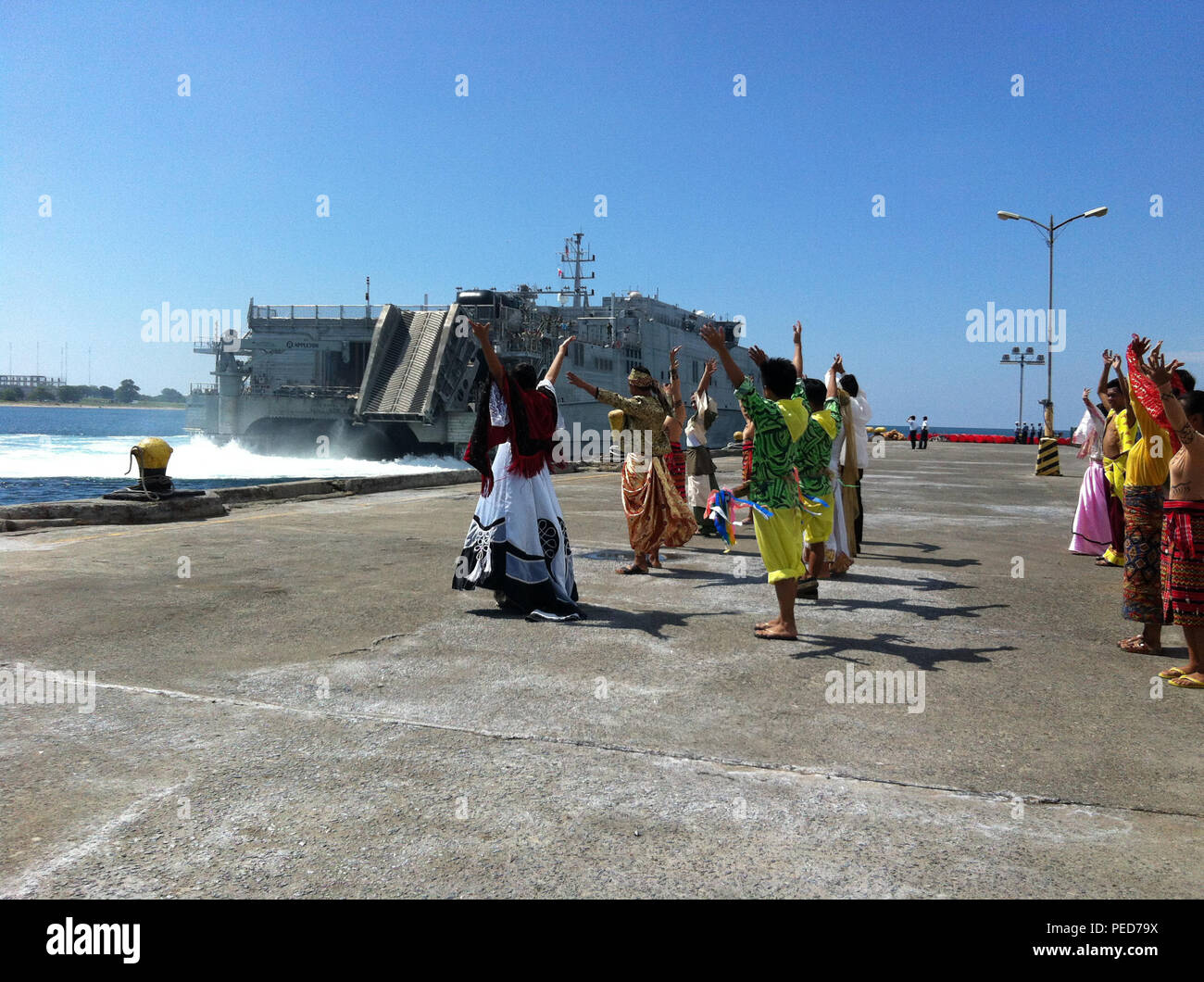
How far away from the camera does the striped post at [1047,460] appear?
2448 cm

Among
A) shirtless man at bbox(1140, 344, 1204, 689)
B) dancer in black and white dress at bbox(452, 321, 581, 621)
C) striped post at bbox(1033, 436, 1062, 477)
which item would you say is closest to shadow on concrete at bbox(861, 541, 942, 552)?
dancer in black and white dress at bbox(452, 321, 581, 621)

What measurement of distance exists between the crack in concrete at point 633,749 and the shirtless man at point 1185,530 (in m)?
1.84

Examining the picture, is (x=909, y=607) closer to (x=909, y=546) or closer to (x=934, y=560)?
(x=934, y=560)

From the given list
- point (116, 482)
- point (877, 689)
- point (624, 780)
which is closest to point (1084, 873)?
point (624, 780)

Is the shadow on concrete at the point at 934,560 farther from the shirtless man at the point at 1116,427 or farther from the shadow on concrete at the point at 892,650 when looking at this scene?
the shadow on concrete at the point at 892,650

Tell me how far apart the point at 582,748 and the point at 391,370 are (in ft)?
124

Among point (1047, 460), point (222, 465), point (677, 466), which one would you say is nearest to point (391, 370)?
point (222, 465)

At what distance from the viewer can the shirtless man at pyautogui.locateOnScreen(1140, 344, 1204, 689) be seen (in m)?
4.47

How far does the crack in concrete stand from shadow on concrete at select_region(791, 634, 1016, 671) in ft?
5.59

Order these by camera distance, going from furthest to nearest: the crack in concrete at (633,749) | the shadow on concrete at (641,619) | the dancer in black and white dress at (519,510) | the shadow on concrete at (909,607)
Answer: the shadow on concrete at (909,607) → the dancer in black and white dress at (519,510) → the shadow on concrete at (641,619) → the crack in concrete at (633,749)

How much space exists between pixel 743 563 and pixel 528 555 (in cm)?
324

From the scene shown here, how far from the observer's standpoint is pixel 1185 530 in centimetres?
454

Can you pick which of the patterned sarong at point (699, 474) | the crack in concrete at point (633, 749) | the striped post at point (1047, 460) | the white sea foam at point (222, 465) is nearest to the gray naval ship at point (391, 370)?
the white sea foam at point (222, 465)
